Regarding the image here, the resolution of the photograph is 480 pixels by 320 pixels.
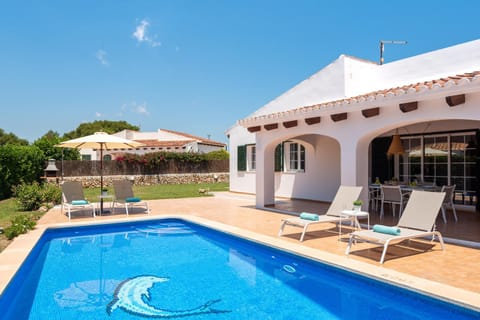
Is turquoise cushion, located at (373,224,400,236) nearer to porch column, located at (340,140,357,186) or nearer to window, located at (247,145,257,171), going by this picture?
porch column, located at (340,140,357,186)

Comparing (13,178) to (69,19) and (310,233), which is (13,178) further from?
(310,233)

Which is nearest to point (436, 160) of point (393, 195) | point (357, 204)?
point (393, 195)

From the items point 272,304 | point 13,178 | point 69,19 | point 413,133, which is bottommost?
point 272,304

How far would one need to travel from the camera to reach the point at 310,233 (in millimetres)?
8914

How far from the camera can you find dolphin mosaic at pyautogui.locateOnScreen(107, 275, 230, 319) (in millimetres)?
5008

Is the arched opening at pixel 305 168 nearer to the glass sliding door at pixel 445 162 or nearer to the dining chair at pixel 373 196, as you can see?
the dining chair at pixel 373 196

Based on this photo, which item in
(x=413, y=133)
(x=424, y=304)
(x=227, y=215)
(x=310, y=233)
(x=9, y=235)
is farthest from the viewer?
(x=413, y=133)

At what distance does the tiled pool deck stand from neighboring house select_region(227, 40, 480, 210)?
2738 mm

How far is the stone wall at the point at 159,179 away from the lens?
2802cm

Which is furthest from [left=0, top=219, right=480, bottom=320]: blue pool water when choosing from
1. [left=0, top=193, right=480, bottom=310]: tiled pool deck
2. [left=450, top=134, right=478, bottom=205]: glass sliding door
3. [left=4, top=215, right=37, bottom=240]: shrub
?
[left=450, top=134, right=478, bottom=205]: glass sliding door

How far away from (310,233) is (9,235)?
732cm

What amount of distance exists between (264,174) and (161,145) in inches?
1085

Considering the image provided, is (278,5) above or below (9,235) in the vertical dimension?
above

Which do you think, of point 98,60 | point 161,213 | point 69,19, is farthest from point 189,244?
point 98,60
